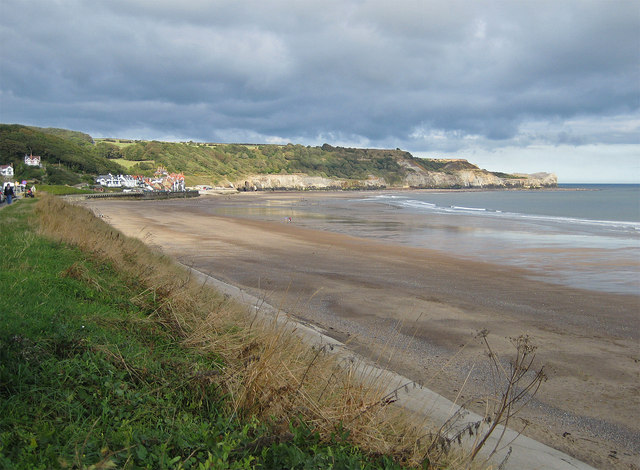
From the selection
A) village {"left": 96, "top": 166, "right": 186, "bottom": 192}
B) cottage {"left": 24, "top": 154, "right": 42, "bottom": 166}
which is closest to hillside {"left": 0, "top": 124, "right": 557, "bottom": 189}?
cottage {"left": 24, "top": 154, "right": 42, "bottom": 166}

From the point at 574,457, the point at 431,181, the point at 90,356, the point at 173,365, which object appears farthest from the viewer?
the point at 431,181

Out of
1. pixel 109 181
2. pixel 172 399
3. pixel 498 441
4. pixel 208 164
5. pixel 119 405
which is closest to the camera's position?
pixel 119 405

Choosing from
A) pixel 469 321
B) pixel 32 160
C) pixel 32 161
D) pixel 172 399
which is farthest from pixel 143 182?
pixel 172 399

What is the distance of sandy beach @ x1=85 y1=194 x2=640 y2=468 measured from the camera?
17.8ft

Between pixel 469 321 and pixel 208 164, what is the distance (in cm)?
14860

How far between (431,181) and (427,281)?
7416 inches

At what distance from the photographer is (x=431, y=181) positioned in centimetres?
19462

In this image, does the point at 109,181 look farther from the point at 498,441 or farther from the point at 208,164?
the point at 498,441

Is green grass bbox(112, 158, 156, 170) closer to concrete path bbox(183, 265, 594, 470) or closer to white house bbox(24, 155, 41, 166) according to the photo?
white house bbox(24, 155, 41, 166)

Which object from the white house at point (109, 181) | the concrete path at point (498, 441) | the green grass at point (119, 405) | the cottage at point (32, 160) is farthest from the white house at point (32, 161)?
the concrete path at point (498, 441)

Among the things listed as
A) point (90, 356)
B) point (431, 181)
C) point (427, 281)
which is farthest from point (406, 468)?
point (431, 181)

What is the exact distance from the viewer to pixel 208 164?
150125mm

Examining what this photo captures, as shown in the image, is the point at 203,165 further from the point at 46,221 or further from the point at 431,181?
the point at 46,221

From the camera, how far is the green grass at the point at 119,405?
2.79m
